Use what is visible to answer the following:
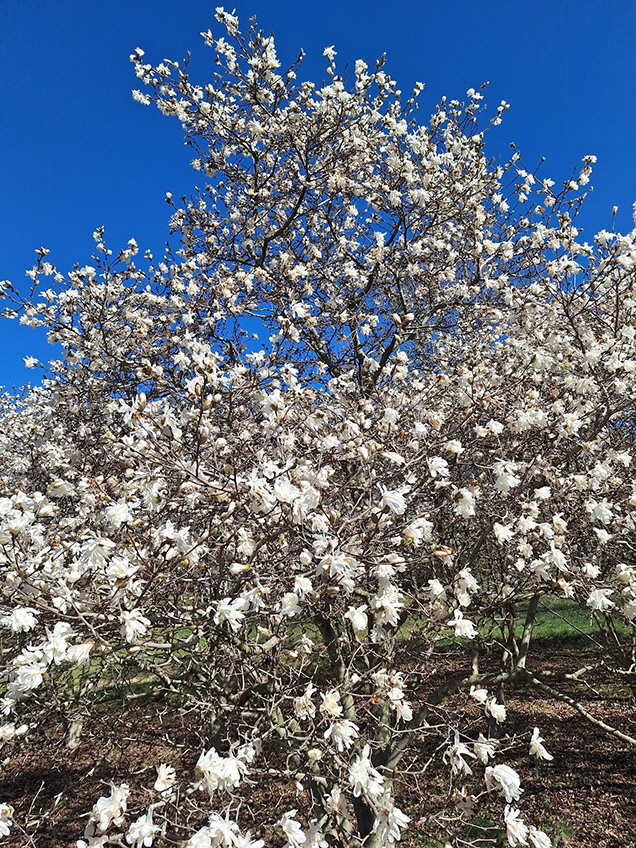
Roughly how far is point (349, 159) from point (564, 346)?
3.39 metres

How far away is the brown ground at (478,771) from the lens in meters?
4.16

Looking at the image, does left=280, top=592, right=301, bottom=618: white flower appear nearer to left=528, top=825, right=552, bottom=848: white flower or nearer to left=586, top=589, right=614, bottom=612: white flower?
left=528, top=825, right=552, bottom=848: white flower

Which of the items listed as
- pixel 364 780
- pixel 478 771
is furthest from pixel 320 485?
pixel 478 771

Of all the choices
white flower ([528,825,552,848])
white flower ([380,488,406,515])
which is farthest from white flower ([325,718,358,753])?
white flower ([380,488,406,515])

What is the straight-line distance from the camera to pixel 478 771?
210 inches

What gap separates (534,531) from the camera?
3.11 metres

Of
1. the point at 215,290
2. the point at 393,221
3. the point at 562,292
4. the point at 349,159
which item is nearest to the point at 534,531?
the point at 562,292

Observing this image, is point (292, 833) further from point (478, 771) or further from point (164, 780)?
point (478, 771)

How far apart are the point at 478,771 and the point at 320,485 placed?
4.54 meters

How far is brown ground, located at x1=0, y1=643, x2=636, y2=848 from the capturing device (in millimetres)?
4156

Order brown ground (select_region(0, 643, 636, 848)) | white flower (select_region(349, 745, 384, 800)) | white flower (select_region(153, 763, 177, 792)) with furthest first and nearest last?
brown ground (select_region(0, 643, 636, 848))
white flower (select_region(153, 763, 177, 792))
white flower (select_region(349, 745, 384, 800))

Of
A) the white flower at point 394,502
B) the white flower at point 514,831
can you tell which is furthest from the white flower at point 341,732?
the white flower at point 394,502

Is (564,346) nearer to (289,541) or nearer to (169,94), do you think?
(289,541)

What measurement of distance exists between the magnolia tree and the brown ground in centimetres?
25
